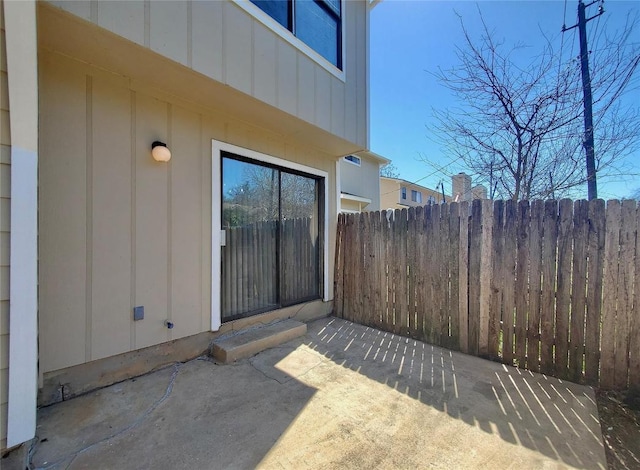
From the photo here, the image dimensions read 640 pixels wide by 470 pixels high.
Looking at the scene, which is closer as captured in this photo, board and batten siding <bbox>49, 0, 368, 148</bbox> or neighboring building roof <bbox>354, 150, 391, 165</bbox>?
board and batten siding <bbox>49, 0, 368, 148</bbox>

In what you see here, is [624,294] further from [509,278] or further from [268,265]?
[268,265]

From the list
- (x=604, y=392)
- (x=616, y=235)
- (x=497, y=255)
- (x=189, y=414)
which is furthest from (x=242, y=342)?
(x=616, y=235)

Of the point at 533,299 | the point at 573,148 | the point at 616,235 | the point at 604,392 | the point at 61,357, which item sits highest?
the point at 573,148

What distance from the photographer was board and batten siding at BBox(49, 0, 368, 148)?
6.93ft

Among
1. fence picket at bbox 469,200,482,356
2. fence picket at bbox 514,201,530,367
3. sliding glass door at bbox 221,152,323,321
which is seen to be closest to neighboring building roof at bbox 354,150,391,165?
sliding glass door at bbox 221,152,323,321

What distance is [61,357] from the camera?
2.22m

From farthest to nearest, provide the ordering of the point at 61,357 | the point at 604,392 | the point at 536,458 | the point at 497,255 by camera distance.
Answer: the point at 497,255, the point at 604,392, the point at 61,357, the point at 536,458

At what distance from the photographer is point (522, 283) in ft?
9.46

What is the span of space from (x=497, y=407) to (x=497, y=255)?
152 centimetres

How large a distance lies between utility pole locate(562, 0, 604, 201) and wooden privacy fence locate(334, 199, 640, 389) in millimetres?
2383

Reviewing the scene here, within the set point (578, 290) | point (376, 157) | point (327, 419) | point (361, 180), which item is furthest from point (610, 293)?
point (376, 157)

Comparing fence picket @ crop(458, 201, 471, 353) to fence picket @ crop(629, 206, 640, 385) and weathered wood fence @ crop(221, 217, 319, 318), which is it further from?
weathered wood fence @ crop(221, 217, 319, 318)

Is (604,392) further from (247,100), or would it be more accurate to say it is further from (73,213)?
(73,213)

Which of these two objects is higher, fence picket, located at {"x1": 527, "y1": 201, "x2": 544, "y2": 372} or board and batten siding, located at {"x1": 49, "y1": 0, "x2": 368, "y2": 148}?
board and batten siding, located at {"x1": 49, "y1": 0, "x2": 368, "y2": 148}
